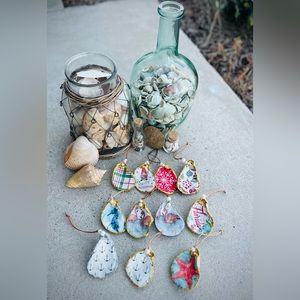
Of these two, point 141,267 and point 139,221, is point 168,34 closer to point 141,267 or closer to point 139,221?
point 139,221

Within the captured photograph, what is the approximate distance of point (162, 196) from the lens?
114 centimetres

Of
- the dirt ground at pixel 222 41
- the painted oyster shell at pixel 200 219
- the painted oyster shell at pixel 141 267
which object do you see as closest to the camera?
the painted oyster shell at pixel 141 267

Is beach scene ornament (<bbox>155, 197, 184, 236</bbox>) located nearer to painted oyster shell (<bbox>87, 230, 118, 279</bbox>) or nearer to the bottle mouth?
painted oyster shell (<bbox>87, 230, 118, 279</bbox>)

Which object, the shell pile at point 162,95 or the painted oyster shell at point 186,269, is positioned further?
the shell pile at point 162,95

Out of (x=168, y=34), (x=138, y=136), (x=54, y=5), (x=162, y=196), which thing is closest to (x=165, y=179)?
(x=162, y=196)

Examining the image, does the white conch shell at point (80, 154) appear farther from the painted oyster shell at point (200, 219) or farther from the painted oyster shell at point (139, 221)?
the painted oyster shell at point (200, 219)

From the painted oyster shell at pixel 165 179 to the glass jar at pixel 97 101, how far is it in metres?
0.14

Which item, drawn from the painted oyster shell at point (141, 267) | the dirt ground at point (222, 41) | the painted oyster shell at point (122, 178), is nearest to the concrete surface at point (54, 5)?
the dirt ground at point (222, 41)

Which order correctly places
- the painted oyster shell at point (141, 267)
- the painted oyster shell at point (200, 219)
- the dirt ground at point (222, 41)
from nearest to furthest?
the painted oyster shell at point (141, 267) → the painted oyster shell at point (200, 219) → the dirt ground at point (222, 41)

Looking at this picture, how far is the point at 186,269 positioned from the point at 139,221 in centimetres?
17

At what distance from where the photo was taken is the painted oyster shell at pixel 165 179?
3.72 ft
